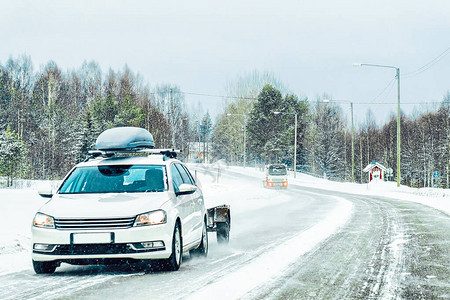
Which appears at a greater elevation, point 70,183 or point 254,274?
point 70,183

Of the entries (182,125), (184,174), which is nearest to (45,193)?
(184,174)

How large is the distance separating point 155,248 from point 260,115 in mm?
76011

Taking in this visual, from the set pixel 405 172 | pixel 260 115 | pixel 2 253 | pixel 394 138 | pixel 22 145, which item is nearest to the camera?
pixel 2 253

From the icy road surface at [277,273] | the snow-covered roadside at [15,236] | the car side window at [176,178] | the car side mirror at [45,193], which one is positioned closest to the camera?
the icy road surface at [277,273]

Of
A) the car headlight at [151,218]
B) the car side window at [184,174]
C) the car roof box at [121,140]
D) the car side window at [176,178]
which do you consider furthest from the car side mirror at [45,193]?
the car side window at [184,174]

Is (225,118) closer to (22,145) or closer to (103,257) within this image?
(22,145)

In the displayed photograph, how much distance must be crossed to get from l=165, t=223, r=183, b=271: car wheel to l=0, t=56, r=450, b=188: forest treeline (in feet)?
191

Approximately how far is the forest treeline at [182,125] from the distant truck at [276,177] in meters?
22.0

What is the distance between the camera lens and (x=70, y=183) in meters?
8.20

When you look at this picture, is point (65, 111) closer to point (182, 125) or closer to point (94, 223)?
point (182, 125)

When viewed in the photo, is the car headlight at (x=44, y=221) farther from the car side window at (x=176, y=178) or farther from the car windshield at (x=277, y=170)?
the car windshield at (x=277, y=170)

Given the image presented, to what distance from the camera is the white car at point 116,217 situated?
22.8 ft

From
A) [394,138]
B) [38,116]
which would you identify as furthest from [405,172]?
[38,116]

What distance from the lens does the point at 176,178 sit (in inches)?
340
